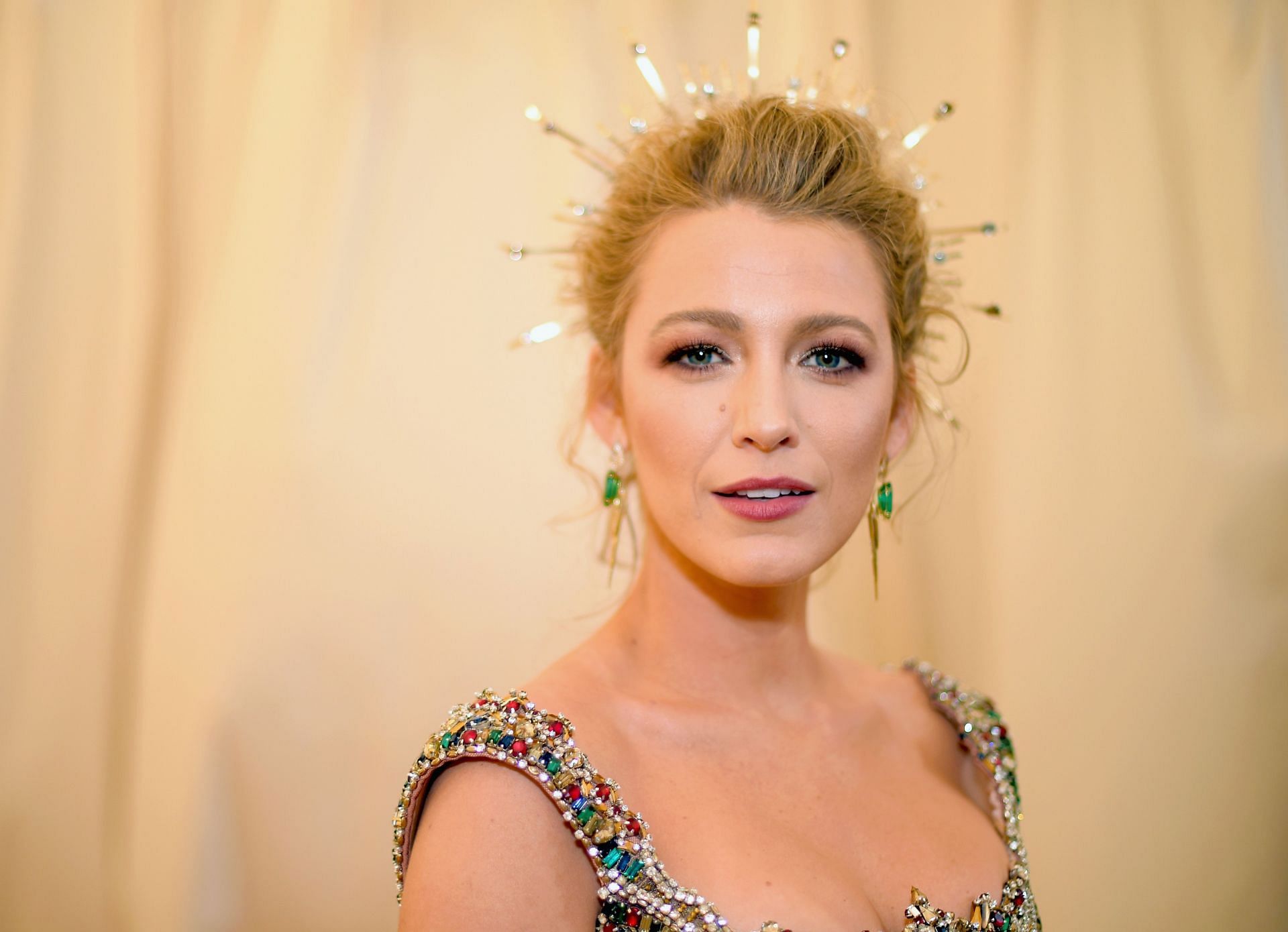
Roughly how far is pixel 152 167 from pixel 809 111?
1.07m

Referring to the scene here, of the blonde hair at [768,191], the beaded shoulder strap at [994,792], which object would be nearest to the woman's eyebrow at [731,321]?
the blonde hair at [768,191]

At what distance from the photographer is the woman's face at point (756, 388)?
1.29 metres

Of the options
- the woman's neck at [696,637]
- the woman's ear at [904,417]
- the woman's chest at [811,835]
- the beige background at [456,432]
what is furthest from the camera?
the beige background at [456,432]

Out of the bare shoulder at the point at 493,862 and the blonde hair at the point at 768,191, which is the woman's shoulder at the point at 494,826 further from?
the blonde hair at the point at 768,191

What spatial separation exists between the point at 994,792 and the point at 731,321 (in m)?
0.75

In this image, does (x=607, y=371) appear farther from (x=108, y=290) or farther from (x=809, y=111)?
(x=108, y=290)

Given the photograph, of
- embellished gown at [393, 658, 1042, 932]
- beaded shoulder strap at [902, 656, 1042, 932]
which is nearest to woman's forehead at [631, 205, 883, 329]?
embellished gown at [393, 658, 1042, 932]

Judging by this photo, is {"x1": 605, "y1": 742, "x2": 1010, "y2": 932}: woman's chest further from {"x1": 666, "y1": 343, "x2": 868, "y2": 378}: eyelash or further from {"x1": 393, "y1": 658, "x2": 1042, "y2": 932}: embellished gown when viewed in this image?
{"x1": 666, "y1": 343, "x2": 868, "y2": 378}: eyelash

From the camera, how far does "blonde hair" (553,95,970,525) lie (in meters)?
1.40

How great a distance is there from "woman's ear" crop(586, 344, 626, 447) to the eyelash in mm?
155

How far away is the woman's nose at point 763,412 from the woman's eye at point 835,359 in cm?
7

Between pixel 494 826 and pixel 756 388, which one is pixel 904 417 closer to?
pixel 756 388

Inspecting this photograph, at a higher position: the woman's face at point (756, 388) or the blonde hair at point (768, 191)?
the blonde hair at point (768, 191)

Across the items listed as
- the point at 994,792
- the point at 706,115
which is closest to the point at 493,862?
the point at 994,792
